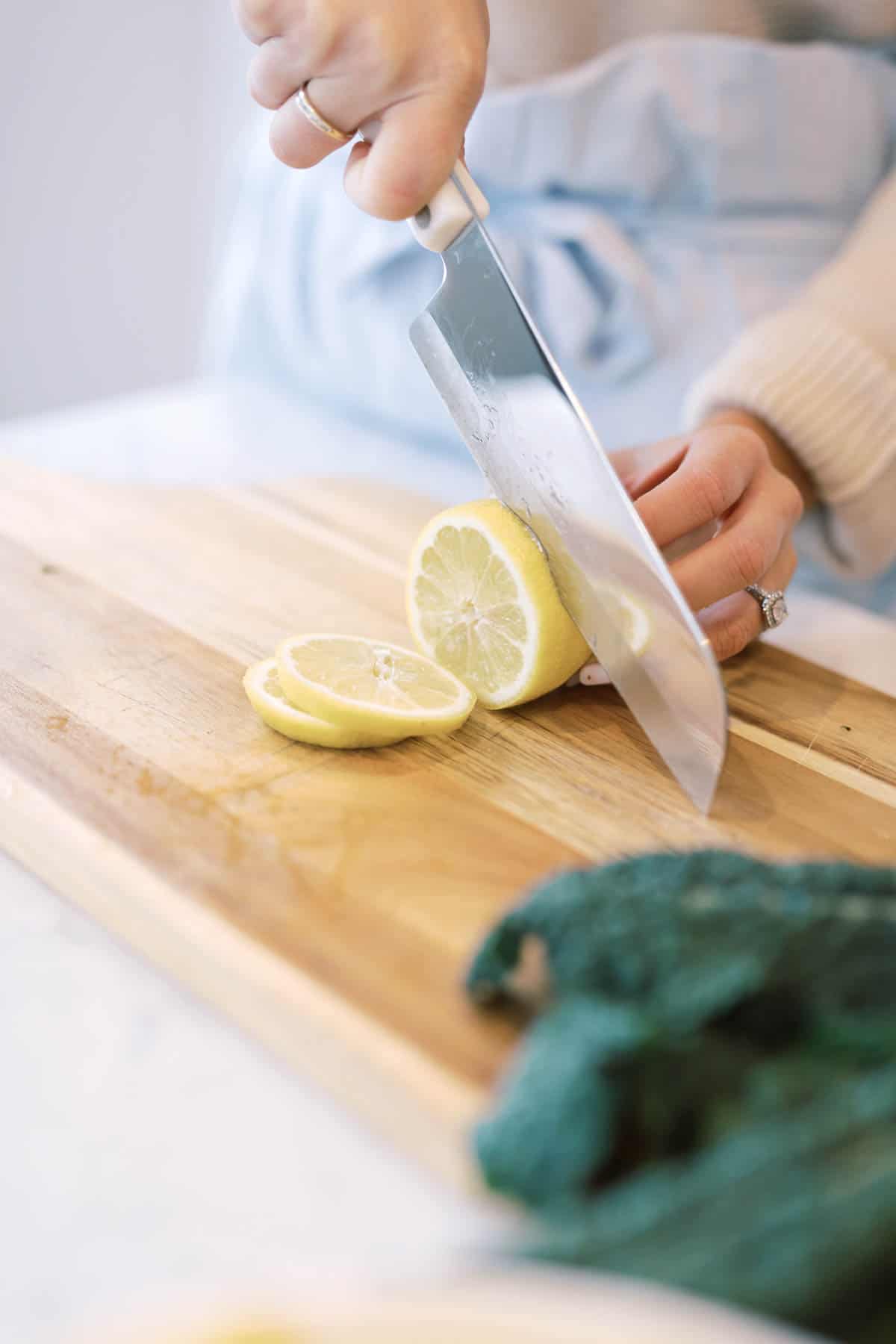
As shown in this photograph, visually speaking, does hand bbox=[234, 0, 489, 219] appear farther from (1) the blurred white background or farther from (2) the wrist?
(1) the blurred white background

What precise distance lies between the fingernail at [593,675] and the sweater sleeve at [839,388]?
0.40m

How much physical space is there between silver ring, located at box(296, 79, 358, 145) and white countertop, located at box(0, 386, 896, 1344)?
673 mm

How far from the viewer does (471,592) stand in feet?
3.64

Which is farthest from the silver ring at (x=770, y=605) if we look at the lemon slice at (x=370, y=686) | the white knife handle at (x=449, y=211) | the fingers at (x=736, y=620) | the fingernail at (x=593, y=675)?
the white knife handle at (x=449, y=211)

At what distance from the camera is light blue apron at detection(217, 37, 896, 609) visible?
1.58 metres

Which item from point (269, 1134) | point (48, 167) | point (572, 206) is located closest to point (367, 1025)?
point (269, 1134)

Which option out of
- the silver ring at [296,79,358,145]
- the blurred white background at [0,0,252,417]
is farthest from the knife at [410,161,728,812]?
the blurred white background at [0,0,252,417]

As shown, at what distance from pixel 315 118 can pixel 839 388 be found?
0.66m

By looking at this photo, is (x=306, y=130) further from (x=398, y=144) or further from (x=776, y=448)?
(x=776, y=448)

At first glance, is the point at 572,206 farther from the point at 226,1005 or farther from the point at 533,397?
the point at 226,1005

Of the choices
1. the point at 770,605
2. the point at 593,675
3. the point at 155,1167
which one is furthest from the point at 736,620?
the point at 155,1167

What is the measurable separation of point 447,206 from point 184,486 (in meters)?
0.69

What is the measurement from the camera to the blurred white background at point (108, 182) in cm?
273

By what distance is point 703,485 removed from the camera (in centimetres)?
115
